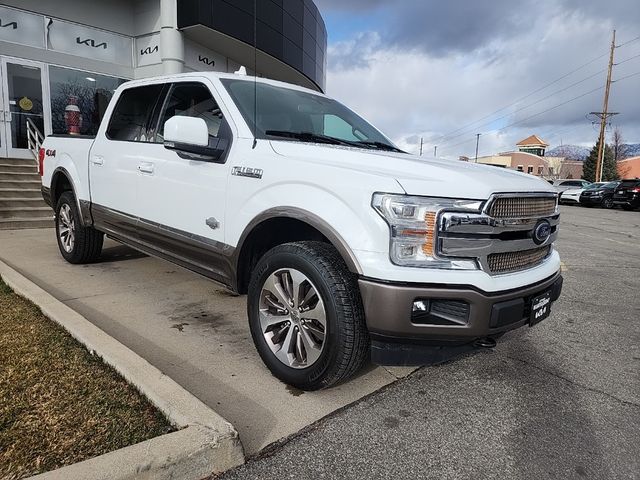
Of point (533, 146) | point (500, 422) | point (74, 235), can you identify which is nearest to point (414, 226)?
point (500, 422)

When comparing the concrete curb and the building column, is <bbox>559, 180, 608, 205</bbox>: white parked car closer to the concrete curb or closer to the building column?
the building column

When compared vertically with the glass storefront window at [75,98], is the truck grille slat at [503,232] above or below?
below

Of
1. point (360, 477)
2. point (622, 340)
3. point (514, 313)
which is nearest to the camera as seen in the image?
point (360, 477)

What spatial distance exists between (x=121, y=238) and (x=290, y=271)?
101 inches

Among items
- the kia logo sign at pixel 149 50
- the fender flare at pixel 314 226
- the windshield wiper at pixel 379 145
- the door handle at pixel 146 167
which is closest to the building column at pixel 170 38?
the kia logo sign at pixel 149 50

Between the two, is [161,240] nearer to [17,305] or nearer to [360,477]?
[17,305]

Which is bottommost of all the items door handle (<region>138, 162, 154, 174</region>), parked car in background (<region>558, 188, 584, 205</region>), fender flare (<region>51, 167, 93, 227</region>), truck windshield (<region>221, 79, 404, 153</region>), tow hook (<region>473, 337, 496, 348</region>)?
parked car in background (<region>558, 188, 584, 205</region>)

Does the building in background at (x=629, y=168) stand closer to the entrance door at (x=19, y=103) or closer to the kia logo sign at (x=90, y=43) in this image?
the kia logo sign at (x=90, y=43)

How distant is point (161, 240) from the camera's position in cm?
402

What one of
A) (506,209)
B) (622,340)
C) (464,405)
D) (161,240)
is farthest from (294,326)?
(622,340)

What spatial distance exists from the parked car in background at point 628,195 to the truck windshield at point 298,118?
2456 centimetres

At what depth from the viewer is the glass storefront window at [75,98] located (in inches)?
489

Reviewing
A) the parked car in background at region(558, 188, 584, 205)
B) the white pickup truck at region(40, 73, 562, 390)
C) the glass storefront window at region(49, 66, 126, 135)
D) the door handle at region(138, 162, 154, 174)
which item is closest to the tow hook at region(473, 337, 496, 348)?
the white pickup truck at region(40, 73, 562, 390)

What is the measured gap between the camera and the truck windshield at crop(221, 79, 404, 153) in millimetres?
3502
